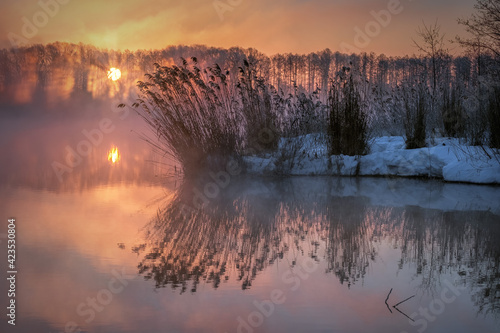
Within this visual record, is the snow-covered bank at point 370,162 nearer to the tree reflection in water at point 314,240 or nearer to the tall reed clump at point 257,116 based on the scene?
the tall reed clump at point 257,116

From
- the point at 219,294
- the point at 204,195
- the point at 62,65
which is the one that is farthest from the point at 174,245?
the point at 62,65

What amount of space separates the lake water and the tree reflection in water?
14 millimetres

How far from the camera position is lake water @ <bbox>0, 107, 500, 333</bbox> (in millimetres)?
2383

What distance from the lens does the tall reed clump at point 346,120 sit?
847 cm

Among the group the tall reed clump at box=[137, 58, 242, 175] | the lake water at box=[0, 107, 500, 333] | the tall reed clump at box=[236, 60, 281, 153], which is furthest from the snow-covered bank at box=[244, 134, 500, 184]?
the lake water at box=[0, 107, 500, 333]

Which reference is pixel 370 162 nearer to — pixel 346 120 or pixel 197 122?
pixel 346 120

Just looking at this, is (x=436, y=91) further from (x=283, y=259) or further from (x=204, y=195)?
(x=283, y=259)

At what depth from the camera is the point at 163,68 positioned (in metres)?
7.33

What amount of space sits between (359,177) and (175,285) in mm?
5836

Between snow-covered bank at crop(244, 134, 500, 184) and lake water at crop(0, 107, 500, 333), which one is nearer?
lake water at crop(0, 107, 500, 333)

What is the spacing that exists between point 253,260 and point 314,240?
74 cm

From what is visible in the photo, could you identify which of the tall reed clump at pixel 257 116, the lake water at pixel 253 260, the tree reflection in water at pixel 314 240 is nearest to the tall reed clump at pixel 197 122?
the tall reed clump at pixel 257 116

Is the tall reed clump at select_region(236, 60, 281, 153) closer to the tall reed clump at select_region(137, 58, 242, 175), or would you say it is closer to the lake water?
the tall reed clump at select_region(137, 58, 242, 175)

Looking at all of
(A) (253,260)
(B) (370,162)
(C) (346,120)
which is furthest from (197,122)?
(A) (253,260)
